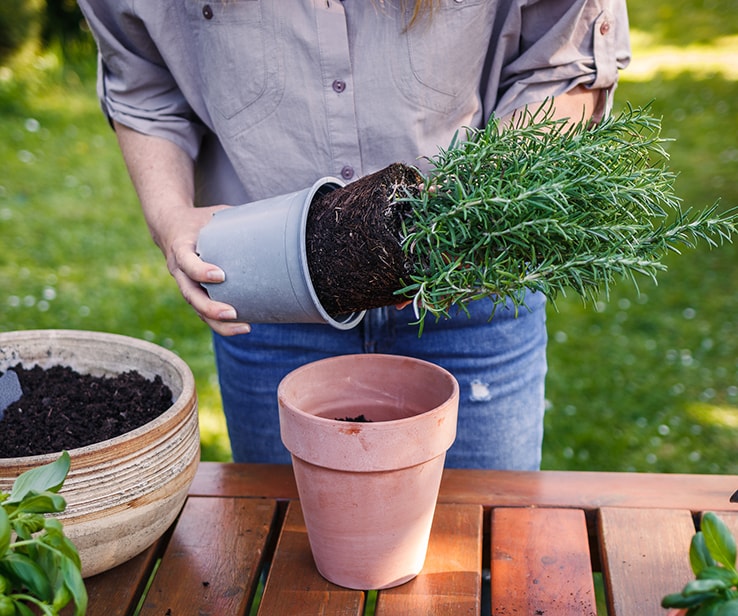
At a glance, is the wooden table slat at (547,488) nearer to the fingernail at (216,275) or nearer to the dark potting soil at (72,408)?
the dark potting soil at (72,408)

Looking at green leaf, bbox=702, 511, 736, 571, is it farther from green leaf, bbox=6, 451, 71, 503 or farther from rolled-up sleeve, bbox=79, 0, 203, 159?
rolled-up sleeve, bbox=79, 0, 203, 159

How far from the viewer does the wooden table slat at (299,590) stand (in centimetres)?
118

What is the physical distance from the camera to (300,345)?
1669mm

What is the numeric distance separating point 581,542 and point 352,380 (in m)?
0.42

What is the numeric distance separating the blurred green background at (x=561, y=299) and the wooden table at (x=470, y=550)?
2.13 ft

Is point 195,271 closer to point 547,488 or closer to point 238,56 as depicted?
point 238,56

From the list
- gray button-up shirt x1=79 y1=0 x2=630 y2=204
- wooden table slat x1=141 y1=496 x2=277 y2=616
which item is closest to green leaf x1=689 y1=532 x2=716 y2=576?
wooden table slat x1=141 y1=496 x2=277 y2=616

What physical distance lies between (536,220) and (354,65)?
591mm

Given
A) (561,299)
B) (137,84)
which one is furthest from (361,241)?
(561,299)

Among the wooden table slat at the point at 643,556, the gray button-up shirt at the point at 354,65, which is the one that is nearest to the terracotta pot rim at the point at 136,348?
the gray button-up shirt at the point at 354,65

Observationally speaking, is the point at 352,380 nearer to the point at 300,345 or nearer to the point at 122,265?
the point at 300,345

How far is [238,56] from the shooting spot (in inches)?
59.5

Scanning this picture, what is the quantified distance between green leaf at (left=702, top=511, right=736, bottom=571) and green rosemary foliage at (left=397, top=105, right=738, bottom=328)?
1.05 feet

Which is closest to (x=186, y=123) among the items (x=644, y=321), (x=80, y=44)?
(x=644, y=321)
